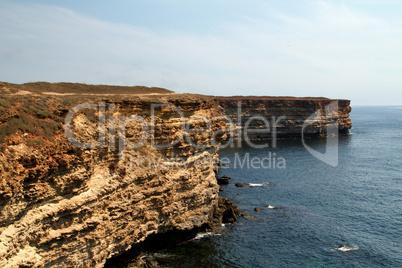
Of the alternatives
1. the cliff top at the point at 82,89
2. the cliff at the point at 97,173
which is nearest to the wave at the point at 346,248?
the cliff at the point at 97,173

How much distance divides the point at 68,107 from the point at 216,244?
1774 centimetres

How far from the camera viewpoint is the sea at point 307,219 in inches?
1076

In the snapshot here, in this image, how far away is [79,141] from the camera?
2052cm

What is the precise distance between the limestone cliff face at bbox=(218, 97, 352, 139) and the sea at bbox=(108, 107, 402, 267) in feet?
127

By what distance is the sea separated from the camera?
27328 millimetres

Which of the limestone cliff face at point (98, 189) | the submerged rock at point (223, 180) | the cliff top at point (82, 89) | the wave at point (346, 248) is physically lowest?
the wave at point (346, 248)

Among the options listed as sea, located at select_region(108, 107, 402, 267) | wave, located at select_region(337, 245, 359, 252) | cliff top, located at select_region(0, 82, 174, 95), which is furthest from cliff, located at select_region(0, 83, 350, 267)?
wave, located at select_region(337, 245, 359, 252)

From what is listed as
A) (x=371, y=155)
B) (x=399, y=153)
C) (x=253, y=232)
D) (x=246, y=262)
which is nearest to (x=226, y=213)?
(x=253, y=232)

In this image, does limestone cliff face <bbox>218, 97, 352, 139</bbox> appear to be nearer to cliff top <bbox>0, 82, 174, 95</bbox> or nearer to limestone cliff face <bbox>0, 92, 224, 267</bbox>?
cliff top <bbox>0, 82, 174, 95</bbox>

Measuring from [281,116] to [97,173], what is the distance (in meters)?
91.1

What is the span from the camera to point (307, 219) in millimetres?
35750

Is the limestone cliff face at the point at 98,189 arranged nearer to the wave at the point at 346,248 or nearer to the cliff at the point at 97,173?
the cliff at the point at 97,173

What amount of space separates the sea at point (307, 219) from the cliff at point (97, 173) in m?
3.56

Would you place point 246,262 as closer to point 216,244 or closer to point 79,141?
point 216,244
